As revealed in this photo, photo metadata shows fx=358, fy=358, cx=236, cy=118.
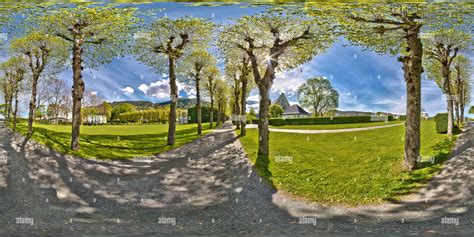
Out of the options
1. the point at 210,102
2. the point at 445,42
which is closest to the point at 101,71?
the point at 210,102

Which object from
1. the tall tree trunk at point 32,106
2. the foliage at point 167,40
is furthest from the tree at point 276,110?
the tall tree trunk at point 32,106

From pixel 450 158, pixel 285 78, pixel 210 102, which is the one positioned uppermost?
pixel 285 78

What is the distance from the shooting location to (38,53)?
366 centimetres

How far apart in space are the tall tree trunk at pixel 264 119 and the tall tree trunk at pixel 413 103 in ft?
4.73

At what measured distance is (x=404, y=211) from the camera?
3.57 meters

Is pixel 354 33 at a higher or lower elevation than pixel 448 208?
higher

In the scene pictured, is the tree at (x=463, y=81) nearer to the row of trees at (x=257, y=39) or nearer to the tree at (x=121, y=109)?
the row of trees at (x=257, y=39)

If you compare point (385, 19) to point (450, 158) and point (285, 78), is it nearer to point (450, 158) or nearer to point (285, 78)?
point (285, 78)

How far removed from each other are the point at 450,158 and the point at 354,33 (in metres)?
1.65

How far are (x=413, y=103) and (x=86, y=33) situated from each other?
3.42 meters

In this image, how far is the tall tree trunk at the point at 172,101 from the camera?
363cm

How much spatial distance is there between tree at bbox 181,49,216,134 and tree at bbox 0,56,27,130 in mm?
Answer: 1675

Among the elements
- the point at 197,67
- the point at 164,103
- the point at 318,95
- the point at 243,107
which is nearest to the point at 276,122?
the point at 243,107

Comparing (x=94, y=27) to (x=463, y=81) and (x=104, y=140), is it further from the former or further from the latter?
(x=463, y=81)
